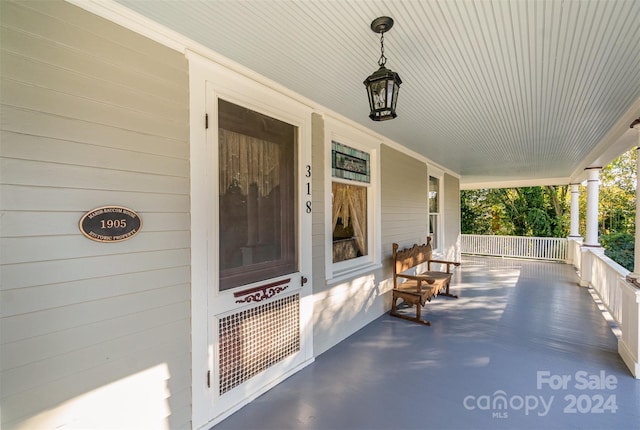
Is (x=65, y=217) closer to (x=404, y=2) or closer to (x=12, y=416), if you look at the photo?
(x=12, y=416)

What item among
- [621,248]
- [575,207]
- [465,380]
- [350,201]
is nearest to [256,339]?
[465,380]

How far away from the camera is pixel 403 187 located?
5090mm

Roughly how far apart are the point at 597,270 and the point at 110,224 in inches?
293

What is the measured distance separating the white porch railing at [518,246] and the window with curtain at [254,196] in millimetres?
10257

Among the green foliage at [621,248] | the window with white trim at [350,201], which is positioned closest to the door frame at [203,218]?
the window with white trim at [350,201]

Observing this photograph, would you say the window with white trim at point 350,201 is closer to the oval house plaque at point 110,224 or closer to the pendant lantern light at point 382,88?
the pendant lantern light at point 382,88

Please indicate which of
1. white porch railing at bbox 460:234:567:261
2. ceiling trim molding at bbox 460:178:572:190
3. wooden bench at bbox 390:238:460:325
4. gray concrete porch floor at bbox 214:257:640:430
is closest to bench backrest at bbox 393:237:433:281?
wooden bench at bbox 390:238:460:325

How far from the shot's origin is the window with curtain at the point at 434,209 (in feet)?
21.9

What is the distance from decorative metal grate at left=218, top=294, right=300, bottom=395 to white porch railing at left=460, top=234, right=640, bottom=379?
3.25 m

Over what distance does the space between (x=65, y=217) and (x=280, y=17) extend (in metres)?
1.58

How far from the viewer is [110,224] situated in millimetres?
1620

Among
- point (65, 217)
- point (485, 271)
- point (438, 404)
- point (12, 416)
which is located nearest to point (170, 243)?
point (65, 217)

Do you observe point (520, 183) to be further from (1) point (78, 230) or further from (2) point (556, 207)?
(1) point (78, 230)

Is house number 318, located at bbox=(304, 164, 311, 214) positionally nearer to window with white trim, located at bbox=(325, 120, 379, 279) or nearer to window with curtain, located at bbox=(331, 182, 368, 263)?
window with white trim, located at bbox=(325, 120, 379, 279)
